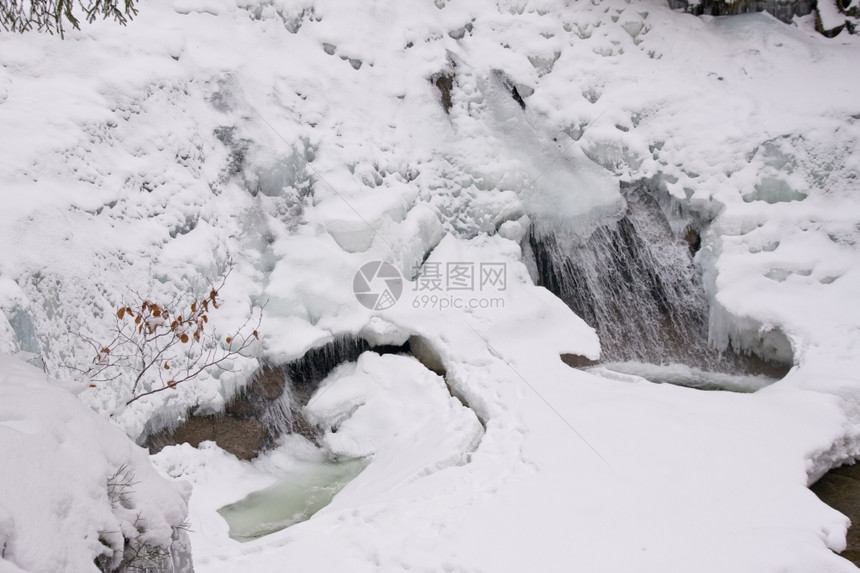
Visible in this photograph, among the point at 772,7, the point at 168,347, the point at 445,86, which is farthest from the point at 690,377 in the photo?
the point at 772,7

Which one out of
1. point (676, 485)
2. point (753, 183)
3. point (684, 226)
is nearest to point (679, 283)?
point (684, 226)

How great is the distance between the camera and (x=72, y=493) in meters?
2.48

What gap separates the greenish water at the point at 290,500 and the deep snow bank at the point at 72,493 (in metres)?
3.06

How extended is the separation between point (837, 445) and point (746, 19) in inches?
325

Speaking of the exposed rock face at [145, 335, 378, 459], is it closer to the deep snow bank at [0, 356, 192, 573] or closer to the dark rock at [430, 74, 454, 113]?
the deep snow bank at [0, 356, 192, 573]

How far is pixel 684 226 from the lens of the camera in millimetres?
9867

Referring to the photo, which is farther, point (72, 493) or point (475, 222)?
point (475, 222)

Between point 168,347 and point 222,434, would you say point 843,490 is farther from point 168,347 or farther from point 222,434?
point 168,347

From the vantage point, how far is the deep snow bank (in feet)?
7.38

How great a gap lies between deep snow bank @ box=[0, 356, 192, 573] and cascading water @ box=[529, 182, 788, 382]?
7583mm

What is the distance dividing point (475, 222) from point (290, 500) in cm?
499

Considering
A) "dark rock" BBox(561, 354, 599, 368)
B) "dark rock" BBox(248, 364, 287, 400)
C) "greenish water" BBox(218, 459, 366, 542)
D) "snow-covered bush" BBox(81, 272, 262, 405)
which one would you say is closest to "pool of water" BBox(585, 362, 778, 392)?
Answer: "dark rock" BBox(561, 354, 599, 368)

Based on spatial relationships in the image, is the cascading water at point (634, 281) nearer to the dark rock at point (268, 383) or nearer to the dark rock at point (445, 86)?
the dark rock at point (445, 86)

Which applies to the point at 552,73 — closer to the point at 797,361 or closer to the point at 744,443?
the point at 797,361
